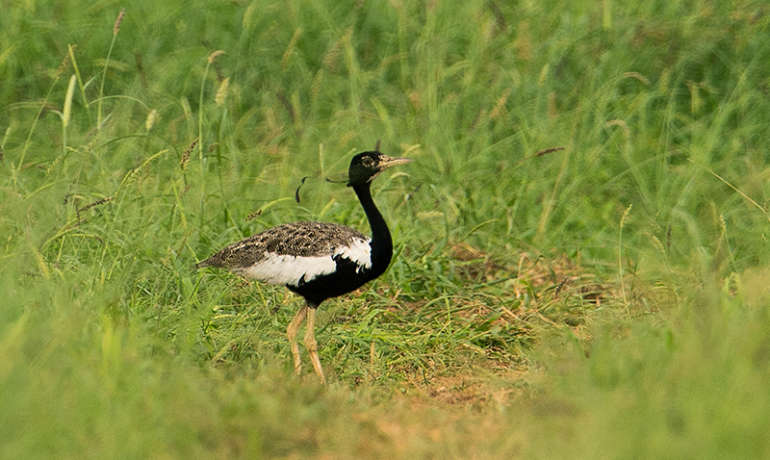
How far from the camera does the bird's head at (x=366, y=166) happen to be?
5.38 meters

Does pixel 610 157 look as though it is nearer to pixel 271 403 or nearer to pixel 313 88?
pixel 313 88

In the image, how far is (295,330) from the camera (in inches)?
205

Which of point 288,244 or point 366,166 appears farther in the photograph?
point 366,166

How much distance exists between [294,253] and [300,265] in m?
0.09

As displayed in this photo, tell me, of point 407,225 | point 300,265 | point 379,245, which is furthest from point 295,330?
point 407,225

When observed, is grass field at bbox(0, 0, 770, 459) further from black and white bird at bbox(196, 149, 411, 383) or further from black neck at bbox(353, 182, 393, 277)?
black neck at bbox(353, 182, 393, 277)

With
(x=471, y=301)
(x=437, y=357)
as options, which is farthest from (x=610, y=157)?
(x=437, y=357)

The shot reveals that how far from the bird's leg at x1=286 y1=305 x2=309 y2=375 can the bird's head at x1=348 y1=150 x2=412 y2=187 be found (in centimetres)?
71

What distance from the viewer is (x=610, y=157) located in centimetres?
754

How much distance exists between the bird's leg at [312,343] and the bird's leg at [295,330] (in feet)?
0.20

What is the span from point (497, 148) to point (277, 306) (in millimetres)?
2550

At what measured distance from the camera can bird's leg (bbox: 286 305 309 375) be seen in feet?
16.5

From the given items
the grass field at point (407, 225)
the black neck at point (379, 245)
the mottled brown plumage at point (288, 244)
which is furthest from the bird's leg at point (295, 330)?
the black neck at point (379, 245)

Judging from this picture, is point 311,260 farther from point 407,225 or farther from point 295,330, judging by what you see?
point 407,225
